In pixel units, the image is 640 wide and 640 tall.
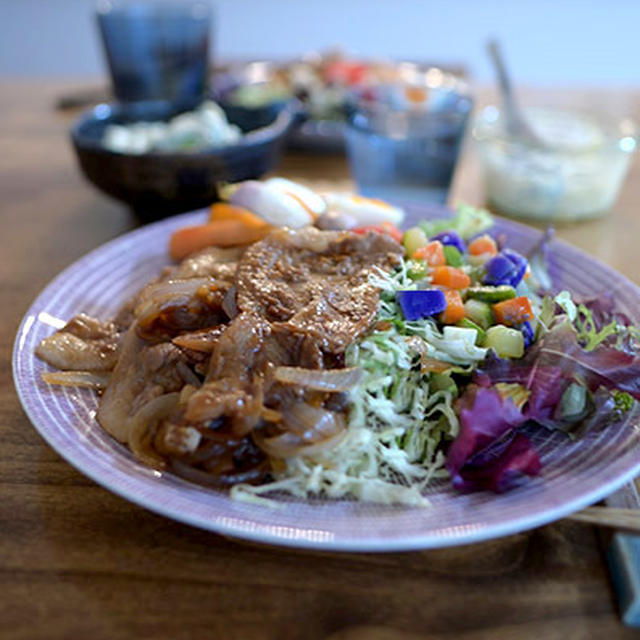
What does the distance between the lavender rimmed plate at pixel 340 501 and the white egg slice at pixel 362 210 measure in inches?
41.5

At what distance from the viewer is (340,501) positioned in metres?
1.37

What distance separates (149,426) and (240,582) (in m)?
0.43

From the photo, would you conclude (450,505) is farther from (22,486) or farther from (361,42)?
(361,42)

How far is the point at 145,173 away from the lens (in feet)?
8.66

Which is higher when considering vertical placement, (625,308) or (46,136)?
(625,308)

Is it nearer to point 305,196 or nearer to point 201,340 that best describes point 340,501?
point 201,340

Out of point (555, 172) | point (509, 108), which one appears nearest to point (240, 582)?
point (555, 172)

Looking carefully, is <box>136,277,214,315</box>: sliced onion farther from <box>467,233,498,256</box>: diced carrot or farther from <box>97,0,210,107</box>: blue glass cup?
<box>97,0,210,107</box>: blue glass cup

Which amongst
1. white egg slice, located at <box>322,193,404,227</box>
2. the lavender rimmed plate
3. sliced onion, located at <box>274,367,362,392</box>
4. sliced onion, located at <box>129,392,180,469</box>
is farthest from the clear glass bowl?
sliced onion, located at <box>129,392,180,469</box>

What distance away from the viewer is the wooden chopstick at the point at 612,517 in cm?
133

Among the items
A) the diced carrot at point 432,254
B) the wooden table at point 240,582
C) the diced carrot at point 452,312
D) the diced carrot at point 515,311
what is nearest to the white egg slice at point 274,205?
the diced carrot at point 432,254

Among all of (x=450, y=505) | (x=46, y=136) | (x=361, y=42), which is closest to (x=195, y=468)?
(x=450, y=505)

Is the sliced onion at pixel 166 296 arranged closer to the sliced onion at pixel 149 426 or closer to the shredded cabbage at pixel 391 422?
the sliced onion at pixel 149 426

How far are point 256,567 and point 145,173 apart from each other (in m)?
1.83
